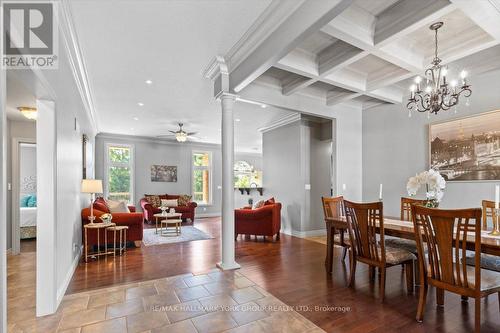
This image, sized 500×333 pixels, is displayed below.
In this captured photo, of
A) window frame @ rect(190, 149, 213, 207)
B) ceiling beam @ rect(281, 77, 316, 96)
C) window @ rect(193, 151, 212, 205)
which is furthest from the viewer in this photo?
window @ rect(193, 151, 212, 205)

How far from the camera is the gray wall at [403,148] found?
362cm

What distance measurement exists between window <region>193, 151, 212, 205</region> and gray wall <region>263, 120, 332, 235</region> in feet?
13.0

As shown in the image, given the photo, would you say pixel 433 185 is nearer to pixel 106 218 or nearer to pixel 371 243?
pixel 371 243

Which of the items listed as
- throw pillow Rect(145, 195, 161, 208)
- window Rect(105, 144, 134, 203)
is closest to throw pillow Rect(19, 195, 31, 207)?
window Rect(105, 144, 134, 203)

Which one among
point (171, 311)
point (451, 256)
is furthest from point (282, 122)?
point (171, 311)

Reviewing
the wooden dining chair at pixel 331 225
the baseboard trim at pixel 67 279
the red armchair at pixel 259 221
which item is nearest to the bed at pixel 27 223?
the baseboard trim at pixel 67 279

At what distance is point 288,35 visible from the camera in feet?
8.01

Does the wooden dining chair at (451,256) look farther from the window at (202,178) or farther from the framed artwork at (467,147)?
the window at (202,178)

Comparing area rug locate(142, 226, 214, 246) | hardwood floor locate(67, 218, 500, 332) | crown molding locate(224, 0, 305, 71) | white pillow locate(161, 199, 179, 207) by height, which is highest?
crown molding locate(224, 0, 305, 71)

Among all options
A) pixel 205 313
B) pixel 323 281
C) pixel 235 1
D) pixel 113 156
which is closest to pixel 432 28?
pixel 235 1

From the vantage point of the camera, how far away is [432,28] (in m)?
2.78

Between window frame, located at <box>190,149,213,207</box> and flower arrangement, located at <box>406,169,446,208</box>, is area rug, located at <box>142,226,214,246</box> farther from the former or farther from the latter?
flower arrangement, located at <box>406,169,446,208</box>

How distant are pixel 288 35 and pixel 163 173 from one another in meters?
7.50

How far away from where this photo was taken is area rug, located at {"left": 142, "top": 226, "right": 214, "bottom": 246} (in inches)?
207
